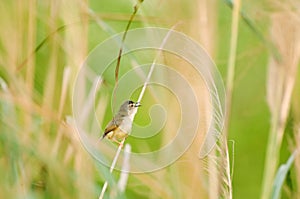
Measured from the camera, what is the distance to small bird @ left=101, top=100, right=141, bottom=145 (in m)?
0.99

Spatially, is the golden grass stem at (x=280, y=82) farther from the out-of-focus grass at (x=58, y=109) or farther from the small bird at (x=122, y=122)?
the small bird at (x=122, y=122)

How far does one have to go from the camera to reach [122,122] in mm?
1000

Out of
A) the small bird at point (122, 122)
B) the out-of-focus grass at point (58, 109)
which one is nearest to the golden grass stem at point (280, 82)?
the out-of-focus grass at point (58, 109)

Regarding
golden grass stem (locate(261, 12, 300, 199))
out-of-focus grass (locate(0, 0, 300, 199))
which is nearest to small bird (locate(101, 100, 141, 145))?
out-of-focus grass (locate(0, 0, 300, 199))

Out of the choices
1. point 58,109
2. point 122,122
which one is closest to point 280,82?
point 122,122

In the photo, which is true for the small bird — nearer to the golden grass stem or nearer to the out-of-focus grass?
the out-of-focus grass

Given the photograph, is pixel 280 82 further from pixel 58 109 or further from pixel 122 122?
pixel 58 109

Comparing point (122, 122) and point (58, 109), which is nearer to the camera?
point (122, 122)

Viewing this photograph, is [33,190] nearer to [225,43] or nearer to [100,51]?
[100,51]

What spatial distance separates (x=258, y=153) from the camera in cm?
192

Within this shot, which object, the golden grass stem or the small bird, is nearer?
the golden grass stem

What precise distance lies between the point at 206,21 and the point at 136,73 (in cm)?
17

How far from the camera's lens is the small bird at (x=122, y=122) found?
99cm

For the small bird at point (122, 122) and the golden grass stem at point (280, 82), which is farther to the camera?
the small bird at point (122, 122)
